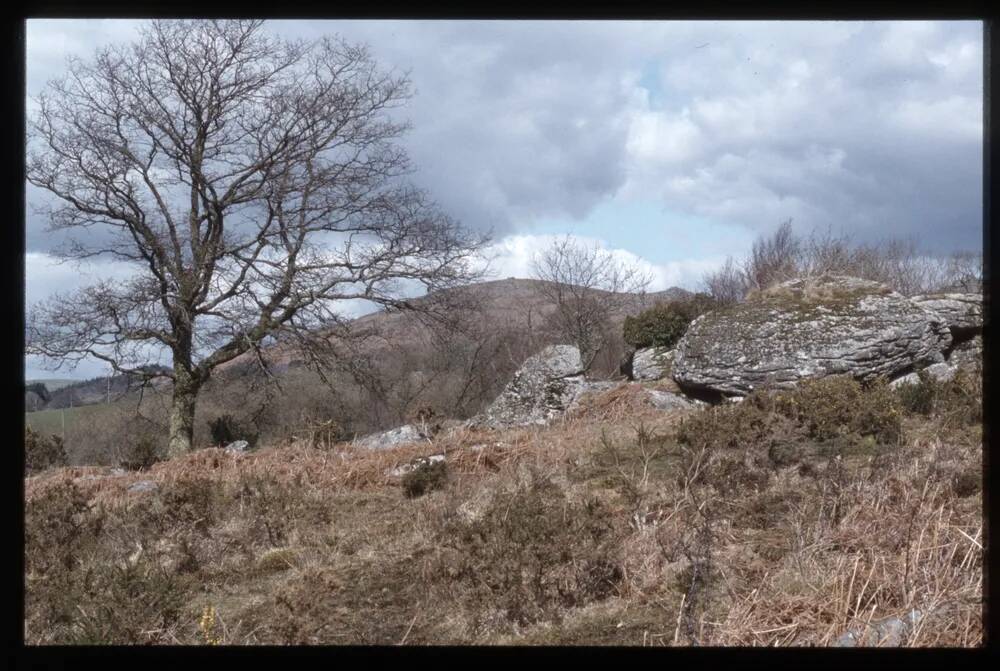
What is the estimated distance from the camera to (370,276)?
59.1ft

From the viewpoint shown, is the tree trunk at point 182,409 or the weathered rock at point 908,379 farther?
the tree trunk at point 182,409

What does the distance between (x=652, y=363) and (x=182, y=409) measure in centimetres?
1035

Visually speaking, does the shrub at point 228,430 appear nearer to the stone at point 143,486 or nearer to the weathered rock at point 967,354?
the stone at point 143,486

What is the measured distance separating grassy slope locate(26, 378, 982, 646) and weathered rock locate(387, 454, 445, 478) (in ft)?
1.46

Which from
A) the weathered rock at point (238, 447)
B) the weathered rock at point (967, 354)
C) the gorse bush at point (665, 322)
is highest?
the gorse bush at point (665, 322)

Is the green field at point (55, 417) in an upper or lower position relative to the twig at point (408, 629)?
upper

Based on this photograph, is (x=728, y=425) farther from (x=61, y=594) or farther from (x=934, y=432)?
(x=61, y=594)

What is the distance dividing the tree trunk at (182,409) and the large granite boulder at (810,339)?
37.1ft

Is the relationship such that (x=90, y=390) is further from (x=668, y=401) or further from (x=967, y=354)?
(x=967, y=354)

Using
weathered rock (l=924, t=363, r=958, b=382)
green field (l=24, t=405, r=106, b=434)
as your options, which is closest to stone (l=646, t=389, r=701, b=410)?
weathered rock (l=924, t=363, r=958, b=382)

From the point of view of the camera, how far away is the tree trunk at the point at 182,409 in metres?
18.0

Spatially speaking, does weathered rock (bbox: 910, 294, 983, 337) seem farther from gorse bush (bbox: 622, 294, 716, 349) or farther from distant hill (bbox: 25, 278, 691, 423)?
distant hill (bbox: 25, 278, 691, 423)

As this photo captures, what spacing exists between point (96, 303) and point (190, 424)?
11.0 ft

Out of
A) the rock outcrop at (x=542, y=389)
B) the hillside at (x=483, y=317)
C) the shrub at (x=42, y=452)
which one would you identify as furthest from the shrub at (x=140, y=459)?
the hillside at (x=483, y=317)
